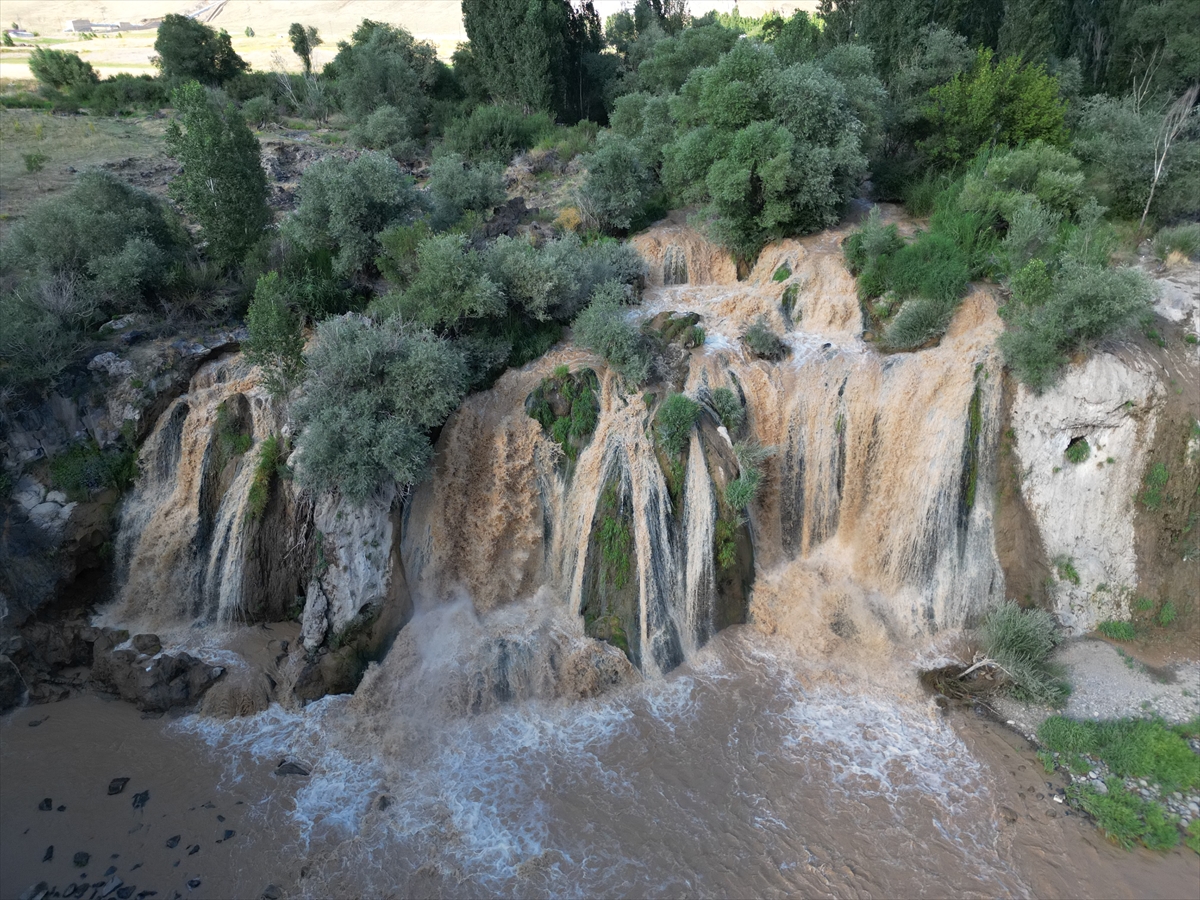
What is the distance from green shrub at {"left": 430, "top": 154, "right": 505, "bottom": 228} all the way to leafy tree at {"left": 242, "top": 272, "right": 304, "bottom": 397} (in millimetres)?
7268

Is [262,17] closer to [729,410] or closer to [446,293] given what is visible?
[446,293]

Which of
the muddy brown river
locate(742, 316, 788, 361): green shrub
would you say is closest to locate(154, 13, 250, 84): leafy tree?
locate(742, 316, 788, 361): green shrub

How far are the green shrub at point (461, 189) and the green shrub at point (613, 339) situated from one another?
23.0 feet

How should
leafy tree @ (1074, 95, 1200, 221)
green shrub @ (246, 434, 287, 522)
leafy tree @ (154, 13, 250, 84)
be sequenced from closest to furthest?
green shrub @ (246, 434, 287, 522) → leafy tree @ (1074, 95, 1200, 221) → leafy tree @ (154, 13, 250, 84)

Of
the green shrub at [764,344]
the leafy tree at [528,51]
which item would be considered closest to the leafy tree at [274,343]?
the green shrub at [764,344]

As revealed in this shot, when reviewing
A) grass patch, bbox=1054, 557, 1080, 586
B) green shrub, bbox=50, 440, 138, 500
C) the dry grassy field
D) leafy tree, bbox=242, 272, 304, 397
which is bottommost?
grass patch, bbox=1054, 557, 1080, 586

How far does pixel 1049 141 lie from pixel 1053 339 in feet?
30.1

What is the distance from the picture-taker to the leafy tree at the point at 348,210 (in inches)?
610

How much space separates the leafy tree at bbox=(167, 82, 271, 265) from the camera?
14.5 meters

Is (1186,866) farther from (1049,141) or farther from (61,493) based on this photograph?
(61,493)

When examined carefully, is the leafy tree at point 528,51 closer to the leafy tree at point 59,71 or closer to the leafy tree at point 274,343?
the leafy tree at point 59,71

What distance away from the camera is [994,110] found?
56.2ft

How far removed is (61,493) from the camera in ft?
40.3

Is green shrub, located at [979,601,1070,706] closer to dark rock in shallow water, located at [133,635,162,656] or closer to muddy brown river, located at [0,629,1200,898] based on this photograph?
muddy brown river, located at [0,629,1200,898]
